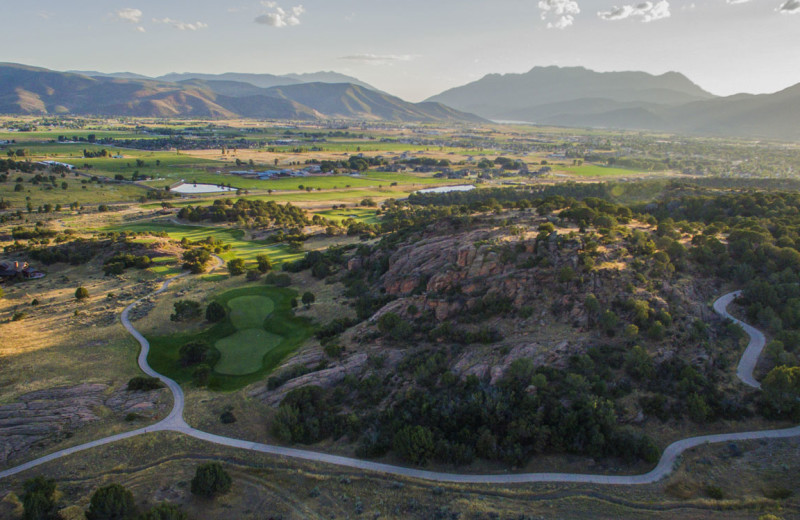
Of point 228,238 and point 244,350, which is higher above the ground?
point 228,238

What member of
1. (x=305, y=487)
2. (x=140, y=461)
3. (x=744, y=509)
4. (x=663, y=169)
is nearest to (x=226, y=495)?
(x=305, y=487)

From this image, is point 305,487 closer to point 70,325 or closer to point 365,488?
point 365,488

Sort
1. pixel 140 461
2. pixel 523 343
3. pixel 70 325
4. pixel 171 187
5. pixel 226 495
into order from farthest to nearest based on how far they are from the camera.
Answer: pixel 171 187, pixel 70 325, pixel 523 343, pixel 140 461, pixel 226 495

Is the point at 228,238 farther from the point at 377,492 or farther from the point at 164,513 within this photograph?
the point at 377,492

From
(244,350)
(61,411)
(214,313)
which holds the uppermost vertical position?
(214,313)

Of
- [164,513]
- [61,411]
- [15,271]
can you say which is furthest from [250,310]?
[15,271]

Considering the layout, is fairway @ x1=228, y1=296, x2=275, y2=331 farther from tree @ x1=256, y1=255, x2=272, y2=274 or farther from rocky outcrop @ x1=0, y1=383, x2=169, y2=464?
rocky outcrop @ x1=0, y1=383, x2=169, y2=464

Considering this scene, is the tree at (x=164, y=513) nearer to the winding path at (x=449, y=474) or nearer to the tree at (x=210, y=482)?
the tree at (x=210, y=482)
